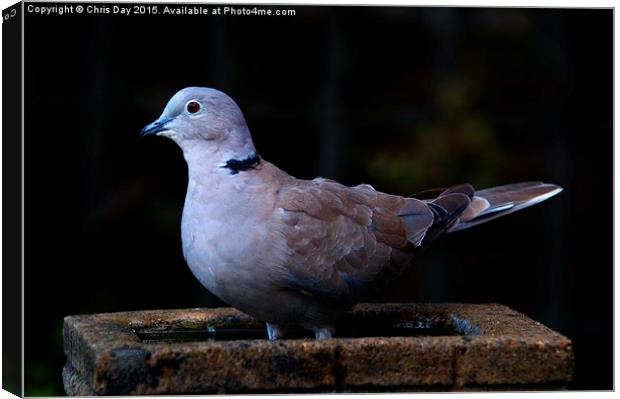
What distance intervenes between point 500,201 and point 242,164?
4.52 feet

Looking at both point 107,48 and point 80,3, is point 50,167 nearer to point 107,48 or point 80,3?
point 107,48

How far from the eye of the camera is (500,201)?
5.97m

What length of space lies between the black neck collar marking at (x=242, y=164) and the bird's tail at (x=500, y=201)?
1.05 meters

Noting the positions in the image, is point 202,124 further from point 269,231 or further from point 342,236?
point 342,236

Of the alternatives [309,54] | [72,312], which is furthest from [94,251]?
[309,54]

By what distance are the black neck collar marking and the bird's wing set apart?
0.16 m

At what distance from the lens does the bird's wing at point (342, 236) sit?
5.12m

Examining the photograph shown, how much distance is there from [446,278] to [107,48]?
2371mm

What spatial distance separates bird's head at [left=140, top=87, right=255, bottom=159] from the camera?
5184 mm

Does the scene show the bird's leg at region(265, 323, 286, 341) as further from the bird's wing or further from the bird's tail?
the bird's tail

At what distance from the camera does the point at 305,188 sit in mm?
5316
